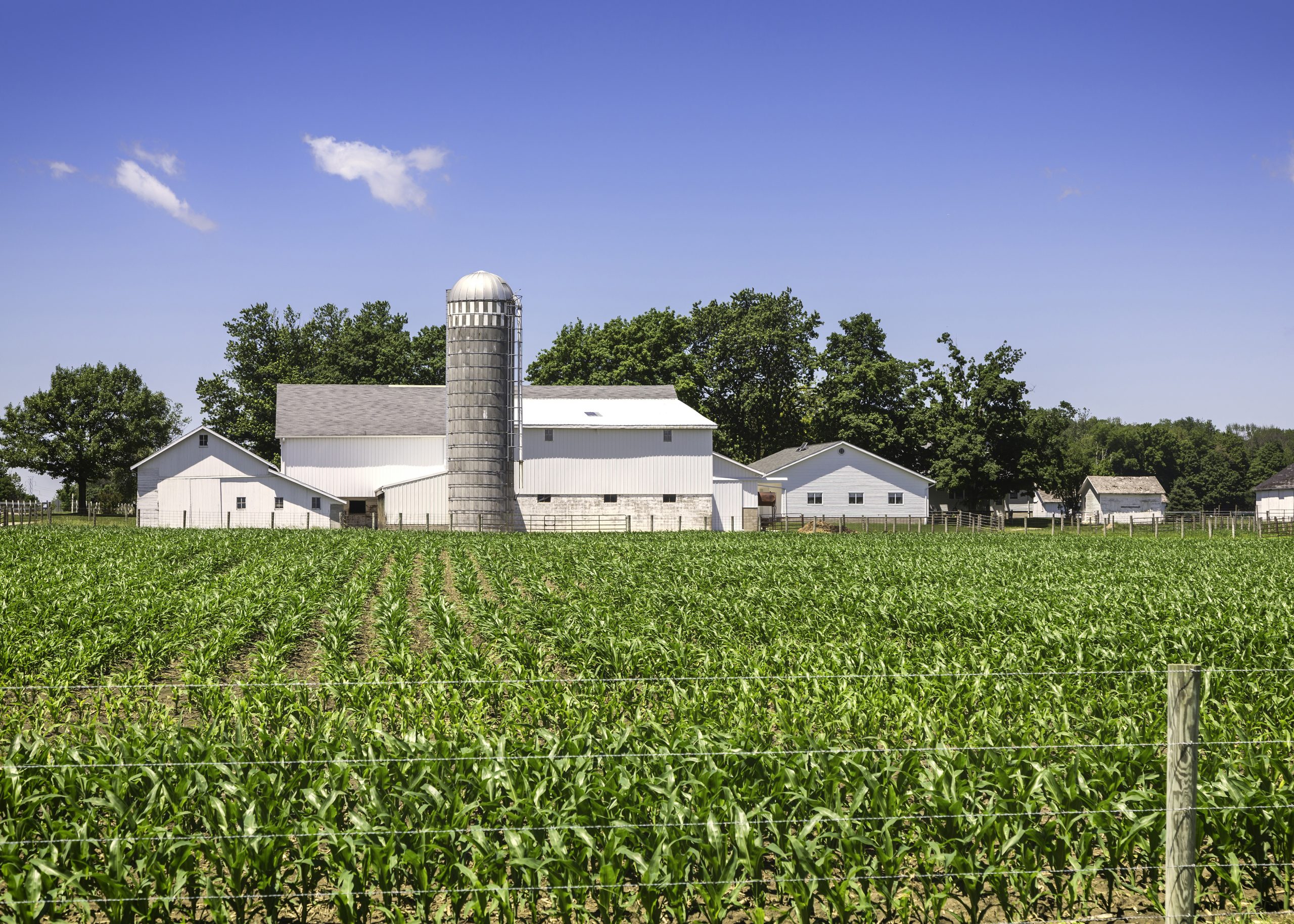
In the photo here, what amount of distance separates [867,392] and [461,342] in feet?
126

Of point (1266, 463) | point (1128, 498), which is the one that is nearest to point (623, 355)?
point (1128, 498)

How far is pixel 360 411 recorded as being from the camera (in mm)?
53250

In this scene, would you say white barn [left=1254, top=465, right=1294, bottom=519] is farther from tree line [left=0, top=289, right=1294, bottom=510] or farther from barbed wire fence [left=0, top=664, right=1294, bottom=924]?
barbed wire fence [left=0, top=664, right=1294, bottom=924]

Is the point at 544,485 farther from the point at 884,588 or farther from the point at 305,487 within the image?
the point at 884,588

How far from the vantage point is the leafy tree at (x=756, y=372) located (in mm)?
78250

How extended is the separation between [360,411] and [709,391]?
34506mm

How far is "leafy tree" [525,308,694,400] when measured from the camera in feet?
246

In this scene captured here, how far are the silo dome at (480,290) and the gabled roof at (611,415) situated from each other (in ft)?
19.1

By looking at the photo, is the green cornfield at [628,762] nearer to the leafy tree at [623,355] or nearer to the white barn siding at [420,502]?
the white barn siding at [420,502]

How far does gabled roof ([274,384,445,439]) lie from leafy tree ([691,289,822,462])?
29.2m

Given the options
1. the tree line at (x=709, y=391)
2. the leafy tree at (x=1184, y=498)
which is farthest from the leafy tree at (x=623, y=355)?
the leafy tree at (x=1184, y=498)

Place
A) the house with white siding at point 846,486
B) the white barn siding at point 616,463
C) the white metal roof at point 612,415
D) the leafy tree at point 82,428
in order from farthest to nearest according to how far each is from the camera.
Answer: the leafy tree at point 82,428, the house with white siding at point 846,486, the white metal roof at point 612,415, the white barn siding at point 616,463

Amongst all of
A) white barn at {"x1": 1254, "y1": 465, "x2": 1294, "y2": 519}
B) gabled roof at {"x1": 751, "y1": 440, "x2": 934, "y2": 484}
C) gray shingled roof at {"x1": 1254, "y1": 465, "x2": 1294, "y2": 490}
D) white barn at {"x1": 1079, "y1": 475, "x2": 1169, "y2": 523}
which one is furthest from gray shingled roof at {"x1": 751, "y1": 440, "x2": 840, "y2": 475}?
white barn at {"x1": 1079, "y1": 475, "x2": 1169, "y2": 523}

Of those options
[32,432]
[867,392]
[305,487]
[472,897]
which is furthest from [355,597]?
[32,432]
